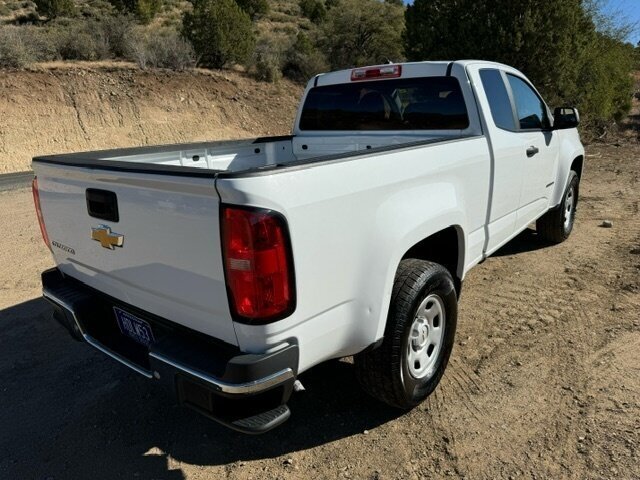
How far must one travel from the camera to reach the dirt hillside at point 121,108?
1623 cm

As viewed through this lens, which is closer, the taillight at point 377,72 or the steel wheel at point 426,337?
the steel wheel at point 426,337

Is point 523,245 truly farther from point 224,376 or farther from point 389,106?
point 224,376

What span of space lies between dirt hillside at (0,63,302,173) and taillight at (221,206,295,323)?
15969 millimetres

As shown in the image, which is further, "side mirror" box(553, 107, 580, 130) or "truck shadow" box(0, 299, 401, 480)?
"side mirror" box(553, 107, 580, 130)

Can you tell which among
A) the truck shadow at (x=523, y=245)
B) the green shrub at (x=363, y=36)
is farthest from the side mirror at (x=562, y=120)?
the green shrub at (x=363, y=36)

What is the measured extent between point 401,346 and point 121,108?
714 inches

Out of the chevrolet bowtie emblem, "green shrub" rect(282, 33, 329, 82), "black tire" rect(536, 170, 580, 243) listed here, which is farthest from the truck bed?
"green shrub" rect(282, 33, 329, 82)

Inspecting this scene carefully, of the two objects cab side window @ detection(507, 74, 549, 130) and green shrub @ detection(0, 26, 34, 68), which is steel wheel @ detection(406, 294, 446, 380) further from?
green shrub @ detection(0, 26, 34, 68)

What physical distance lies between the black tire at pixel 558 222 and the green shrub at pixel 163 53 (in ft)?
59.6

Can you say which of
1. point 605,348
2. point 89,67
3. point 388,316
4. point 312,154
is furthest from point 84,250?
point 89,67

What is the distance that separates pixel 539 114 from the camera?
15.7 ft

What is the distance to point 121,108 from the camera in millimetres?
18156

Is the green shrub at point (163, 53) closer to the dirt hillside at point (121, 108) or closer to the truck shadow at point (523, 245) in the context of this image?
the dirt hillside at point (121, 108)

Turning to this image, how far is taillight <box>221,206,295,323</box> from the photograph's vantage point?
1876 millimetres
